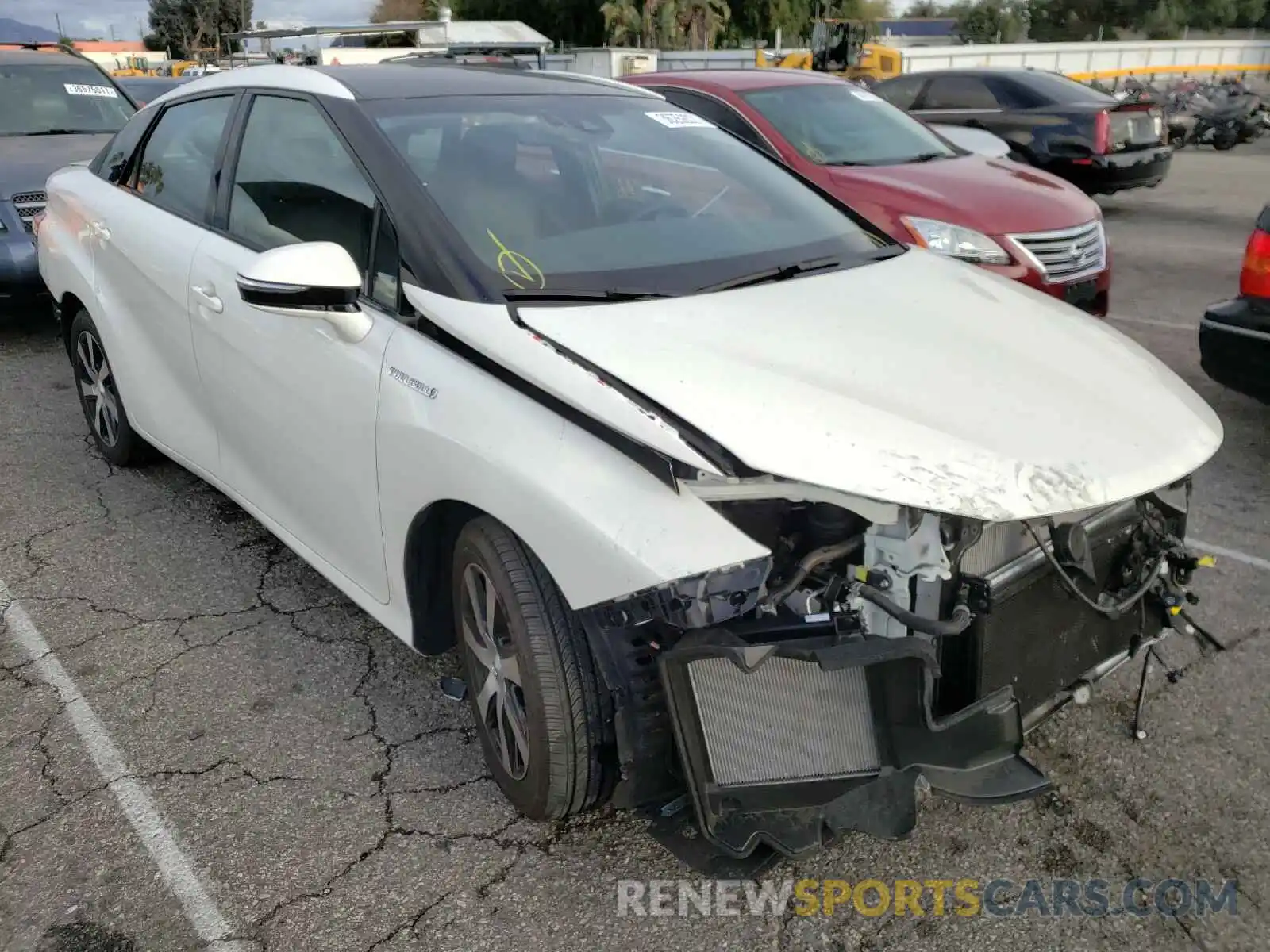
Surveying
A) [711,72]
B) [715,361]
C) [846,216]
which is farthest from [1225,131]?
[715,361]

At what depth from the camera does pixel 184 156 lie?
3748mm

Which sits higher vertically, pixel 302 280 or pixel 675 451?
pixel 302 280

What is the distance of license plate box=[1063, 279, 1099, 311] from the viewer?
20.1ft

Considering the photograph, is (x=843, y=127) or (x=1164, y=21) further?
(x=1164, y=21)

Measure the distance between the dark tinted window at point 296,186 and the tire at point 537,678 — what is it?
88 cm

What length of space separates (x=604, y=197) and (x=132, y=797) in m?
1.97

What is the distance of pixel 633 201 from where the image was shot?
9.65ft

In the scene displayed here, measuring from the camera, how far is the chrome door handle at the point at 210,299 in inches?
125

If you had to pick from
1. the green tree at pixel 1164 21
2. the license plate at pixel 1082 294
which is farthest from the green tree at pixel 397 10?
the license plate at pixel 1082 294

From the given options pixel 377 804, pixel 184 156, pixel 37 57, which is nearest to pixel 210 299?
pixel 184 156

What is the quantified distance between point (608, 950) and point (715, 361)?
1.24 m

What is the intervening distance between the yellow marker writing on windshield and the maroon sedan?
3.10 metres

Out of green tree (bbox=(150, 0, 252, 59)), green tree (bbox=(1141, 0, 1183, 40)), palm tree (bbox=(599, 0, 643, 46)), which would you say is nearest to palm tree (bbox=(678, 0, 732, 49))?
palm tree (bbox=(599, 0, 643, 46))

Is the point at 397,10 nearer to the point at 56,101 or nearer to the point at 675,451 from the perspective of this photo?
the point at 56,101
